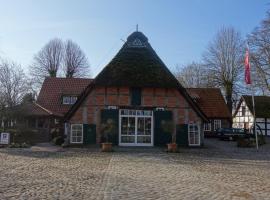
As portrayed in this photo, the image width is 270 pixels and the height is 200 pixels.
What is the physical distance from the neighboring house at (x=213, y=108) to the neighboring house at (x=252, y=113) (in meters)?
5.48

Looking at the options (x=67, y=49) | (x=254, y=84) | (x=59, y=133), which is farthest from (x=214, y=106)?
(x=67, y=49)

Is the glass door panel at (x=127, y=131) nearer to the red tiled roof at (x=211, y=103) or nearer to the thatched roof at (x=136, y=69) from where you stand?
the thatched roof at (x=136, y=69)

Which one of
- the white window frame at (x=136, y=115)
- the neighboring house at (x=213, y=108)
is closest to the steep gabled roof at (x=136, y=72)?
the white window frame at (x=136, y=115)

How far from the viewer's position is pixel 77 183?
12.6 metres

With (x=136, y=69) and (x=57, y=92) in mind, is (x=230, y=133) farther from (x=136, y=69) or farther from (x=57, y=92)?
(x=57, y=92)

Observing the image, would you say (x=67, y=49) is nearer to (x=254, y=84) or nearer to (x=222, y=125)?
(x=222, y=125)

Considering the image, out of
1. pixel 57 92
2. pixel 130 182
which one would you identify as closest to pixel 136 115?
pixel 57 92

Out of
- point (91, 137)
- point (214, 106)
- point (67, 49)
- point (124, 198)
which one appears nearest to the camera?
point (124, 198)

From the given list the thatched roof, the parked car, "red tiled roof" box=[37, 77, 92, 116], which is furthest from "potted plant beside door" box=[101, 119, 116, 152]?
the parked car

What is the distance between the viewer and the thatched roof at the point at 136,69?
31.4m

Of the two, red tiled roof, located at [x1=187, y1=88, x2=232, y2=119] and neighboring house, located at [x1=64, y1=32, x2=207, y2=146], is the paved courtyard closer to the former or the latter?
neighboring house, located at [x1=64, y1=32, x2=207, y2=146]

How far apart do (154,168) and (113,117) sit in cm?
1412

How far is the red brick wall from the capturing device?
Answer: 31203mm

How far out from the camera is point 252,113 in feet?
193
